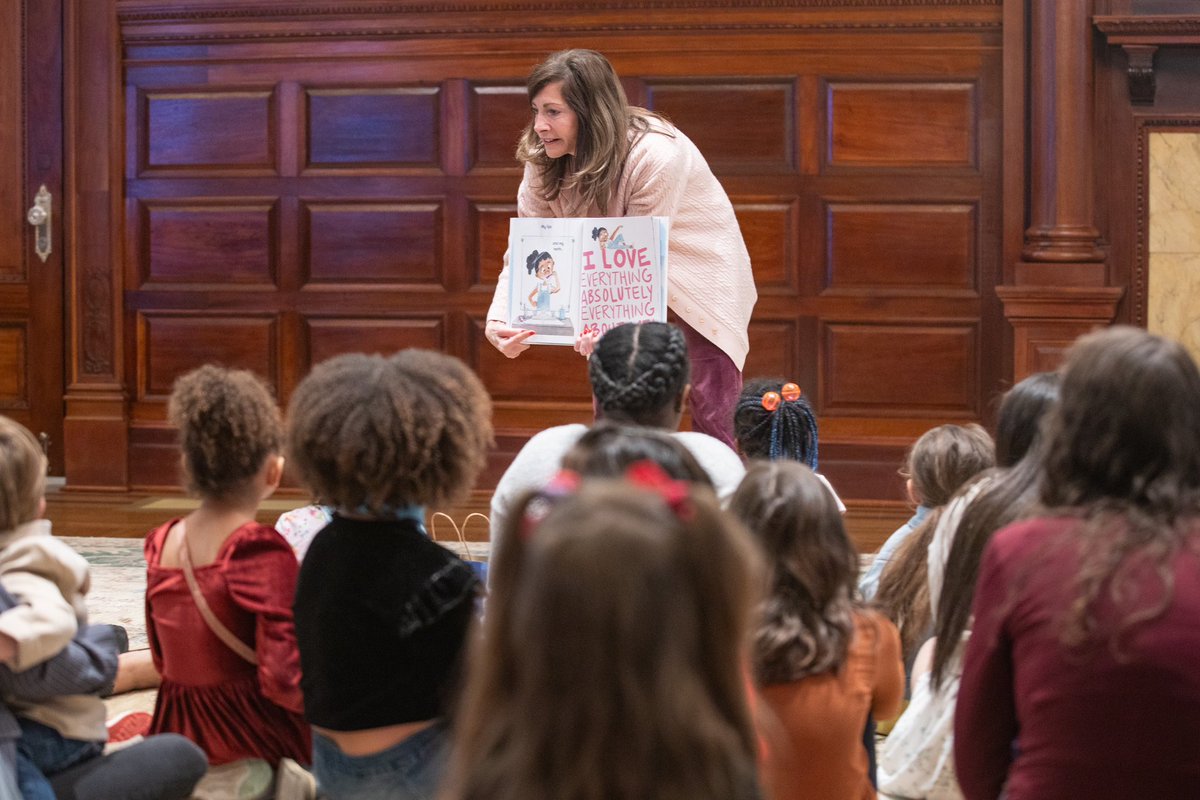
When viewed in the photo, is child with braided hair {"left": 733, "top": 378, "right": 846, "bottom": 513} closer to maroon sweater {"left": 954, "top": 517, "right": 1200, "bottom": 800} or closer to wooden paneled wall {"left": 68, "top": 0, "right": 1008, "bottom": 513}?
maroon sweater {"left": 954, "top": 517, "right": 1200, "bottom": 800}

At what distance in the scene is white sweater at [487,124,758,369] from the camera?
12.1 ft

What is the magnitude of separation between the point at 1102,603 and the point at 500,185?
4595mm

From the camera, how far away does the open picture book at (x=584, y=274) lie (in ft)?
11.6

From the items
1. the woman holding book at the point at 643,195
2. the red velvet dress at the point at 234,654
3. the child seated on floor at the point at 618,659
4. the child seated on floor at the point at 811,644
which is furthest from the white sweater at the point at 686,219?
the child seated on floor at the point at 618,659

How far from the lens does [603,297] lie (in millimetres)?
3568

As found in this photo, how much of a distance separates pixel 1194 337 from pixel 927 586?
3168 millimetres

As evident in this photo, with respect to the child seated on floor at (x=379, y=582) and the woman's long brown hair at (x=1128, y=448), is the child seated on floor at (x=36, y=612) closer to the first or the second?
the child seated on floor at (x=379, y=582)

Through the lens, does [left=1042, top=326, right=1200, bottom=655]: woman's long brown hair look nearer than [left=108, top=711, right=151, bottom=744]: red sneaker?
Yes

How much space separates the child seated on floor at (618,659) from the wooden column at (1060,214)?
14.8 ft

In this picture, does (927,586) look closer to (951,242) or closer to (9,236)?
(951,242)

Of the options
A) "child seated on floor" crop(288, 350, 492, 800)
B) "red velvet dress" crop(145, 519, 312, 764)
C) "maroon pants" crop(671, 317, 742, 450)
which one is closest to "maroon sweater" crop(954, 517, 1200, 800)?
"child seated on floor" crop(288, 350, 492, 800)

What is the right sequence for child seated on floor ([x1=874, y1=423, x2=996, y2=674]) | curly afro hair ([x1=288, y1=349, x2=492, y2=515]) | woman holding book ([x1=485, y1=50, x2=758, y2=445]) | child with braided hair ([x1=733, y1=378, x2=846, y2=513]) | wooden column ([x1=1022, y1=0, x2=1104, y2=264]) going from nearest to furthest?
curly afro hair ([x1=288, y1=349, x2=492, y2=515]) < child seated on floor ([x1=874, y1=423, x2=996, y2=674]) < child with braided hair ([x1=733, y1=378, x2=846, y2=513]) < woman holding book ([x1=485, y1=50, x2=758, y2=445]) < wooden column ([x1=1022, y1=0, x2=1104, y2=264])

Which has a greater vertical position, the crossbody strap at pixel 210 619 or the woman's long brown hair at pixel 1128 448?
the woman's long brown hair at pixel 1128 448

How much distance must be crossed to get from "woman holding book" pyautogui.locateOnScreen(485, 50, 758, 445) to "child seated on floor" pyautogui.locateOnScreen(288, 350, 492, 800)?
133 cm
